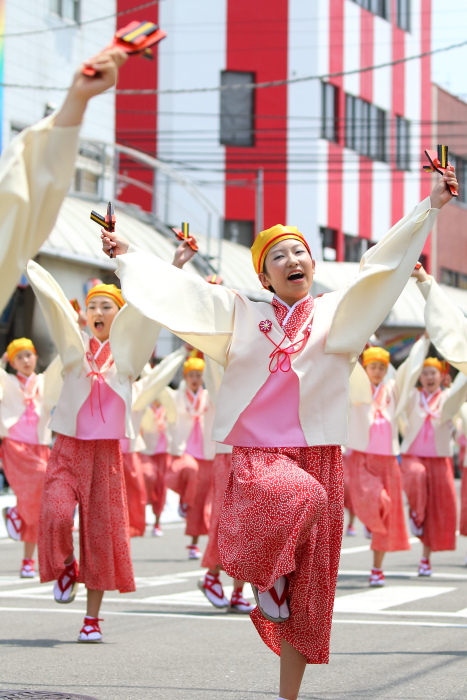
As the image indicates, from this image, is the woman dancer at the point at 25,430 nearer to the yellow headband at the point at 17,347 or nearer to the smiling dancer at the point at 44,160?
the yellow headband at the point at 17,347

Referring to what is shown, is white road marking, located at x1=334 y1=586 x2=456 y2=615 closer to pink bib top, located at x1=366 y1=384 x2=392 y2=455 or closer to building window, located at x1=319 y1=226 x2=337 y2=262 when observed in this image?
pink bib top, located at x1=366 y1=384 x2=392 y2=455

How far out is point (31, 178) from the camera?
435cm

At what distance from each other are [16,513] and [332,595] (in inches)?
260

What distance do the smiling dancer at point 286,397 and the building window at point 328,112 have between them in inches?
1183

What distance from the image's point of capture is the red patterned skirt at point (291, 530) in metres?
5.26

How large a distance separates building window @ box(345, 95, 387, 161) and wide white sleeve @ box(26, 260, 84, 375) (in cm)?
2955

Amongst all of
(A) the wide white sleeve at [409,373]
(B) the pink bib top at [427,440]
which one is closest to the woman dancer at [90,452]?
(A) the wide white sleeve at [409,373]

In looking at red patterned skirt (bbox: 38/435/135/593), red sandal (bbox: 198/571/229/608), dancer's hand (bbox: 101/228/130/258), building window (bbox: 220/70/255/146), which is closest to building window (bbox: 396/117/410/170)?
building window (bbox: 220/70/255/146)

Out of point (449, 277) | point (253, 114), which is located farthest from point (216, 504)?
point (449, 277)

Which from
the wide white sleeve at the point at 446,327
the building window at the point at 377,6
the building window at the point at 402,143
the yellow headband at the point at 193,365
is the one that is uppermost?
the building window at the point at 377,6

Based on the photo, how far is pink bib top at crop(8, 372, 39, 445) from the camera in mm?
12352

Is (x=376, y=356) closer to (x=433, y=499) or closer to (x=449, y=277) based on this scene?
(x=433, y=499)

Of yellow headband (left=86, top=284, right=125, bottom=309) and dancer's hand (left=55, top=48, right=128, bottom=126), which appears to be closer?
dancer's hand (left=55, top=48, right=128, bottom=126)

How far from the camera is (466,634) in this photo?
8141 mm
